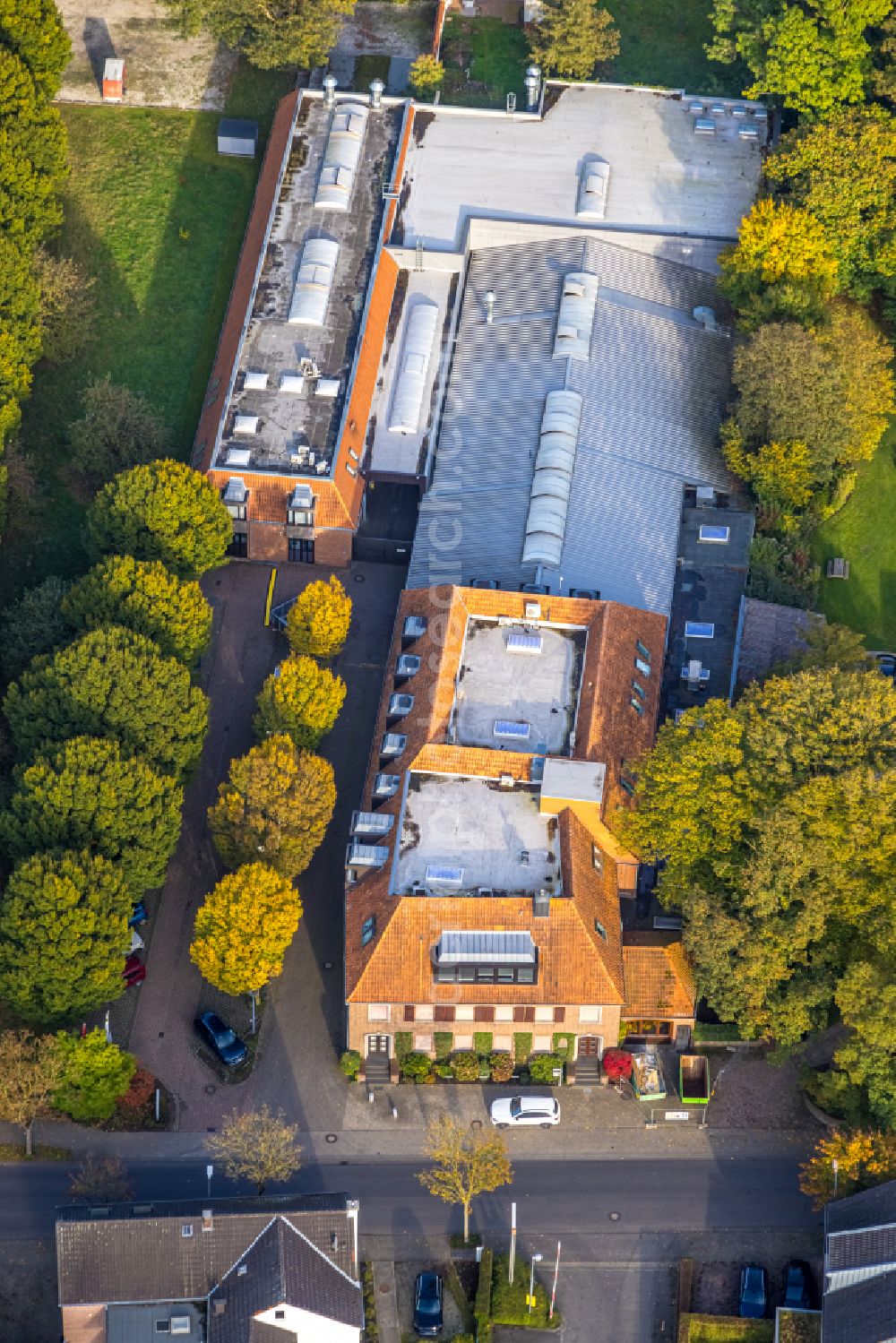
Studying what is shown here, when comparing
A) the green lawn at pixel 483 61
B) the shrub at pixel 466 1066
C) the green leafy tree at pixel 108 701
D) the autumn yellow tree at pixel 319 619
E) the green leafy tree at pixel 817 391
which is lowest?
the shrub at pixel 466 1066

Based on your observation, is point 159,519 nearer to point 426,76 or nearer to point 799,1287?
point 426,76

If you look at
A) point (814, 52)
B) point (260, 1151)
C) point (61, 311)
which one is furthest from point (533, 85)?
point (260, 1151)

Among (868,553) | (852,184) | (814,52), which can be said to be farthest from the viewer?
(814,52)

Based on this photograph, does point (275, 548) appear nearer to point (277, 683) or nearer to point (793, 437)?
point (277, 683)

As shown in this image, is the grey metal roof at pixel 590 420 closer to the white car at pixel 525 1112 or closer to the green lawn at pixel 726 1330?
the white car at pixel 525 1112

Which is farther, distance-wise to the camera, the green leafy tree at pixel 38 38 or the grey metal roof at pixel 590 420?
the green leafy tree at pixel 38 38

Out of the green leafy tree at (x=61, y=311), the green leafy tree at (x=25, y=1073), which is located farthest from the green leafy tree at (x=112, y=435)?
the green leafy tree at (x=25, y=1073)

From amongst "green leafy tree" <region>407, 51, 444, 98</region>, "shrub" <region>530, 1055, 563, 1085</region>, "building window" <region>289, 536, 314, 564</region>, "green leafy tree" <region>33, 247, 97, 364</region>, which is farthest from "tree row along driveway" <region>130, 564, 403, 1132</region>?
"green leafy tree" <region>407, 51, 444, 98</region>
